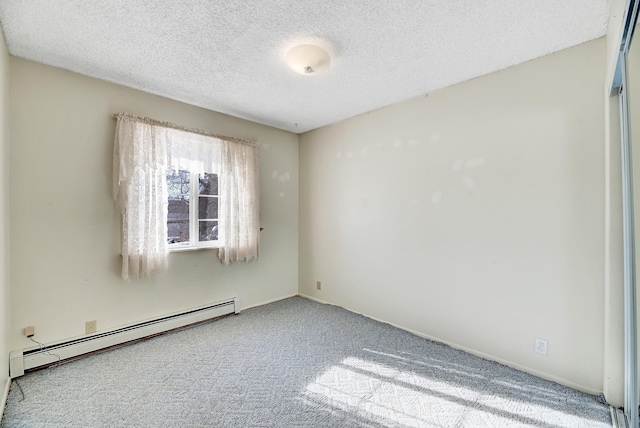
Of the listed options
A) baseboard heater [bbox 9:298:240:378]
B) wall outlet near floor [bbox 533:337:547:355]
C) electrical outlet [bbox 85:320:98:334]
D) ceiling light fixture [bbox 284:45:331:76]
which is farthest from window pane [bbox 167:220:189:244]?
wall outlet near floor [bbox 533:337:547:355]

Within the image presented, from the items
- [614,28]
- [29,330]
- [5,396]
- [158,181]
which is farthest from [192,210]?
[614,28]

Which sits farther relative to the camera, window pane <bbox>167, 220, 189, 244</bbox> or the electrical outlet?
window pane <bbox>167, 220, 189, 244</bbox>

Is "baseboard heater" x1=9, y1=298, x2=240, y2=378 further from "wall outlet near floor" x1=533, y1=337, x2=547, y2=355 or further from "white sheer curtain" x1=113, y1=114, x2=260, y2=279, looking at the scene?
"wall outlet near floor" x1=533, y1=337, x2=547, y2=355

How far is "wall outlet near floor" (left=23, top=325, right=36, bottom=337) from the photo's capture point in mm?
2184

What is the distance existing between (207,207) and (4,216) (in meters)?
1.58

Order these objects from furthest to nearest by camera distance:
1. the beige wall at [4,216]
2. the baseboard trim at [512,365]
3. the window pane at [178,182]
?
the window pane at [178,182]
the baseboard trim at [512,365]
the beige wall at [4,216]

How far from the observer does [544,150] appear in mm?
2119

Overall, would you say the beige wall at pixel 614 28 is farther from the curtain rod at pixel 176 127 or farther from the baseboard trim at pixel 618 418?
the curtain rod at pixel 176 127

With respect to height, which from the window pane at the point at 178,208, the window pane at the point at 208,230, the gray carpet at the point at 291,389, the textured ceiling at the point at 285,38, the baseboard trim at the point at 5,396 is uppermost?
the textured ceiling at the point at 285,38

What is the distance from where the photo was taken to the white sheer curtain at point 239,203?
329 centimetres

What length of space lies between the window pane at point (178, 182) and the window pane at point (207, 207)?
193 millimetres

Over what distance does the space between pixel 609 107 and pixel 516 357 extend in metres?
1.88

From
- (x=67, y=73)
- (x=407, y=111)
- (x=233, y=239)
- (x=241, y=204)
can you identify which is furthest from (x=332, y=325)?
(x=67, y=73)

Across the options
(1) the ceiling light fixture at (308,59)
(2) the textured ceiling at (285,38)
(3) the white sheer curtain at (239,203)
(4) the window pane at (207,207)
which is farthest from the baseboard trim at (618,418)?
(4) the window pane at (207,207)
